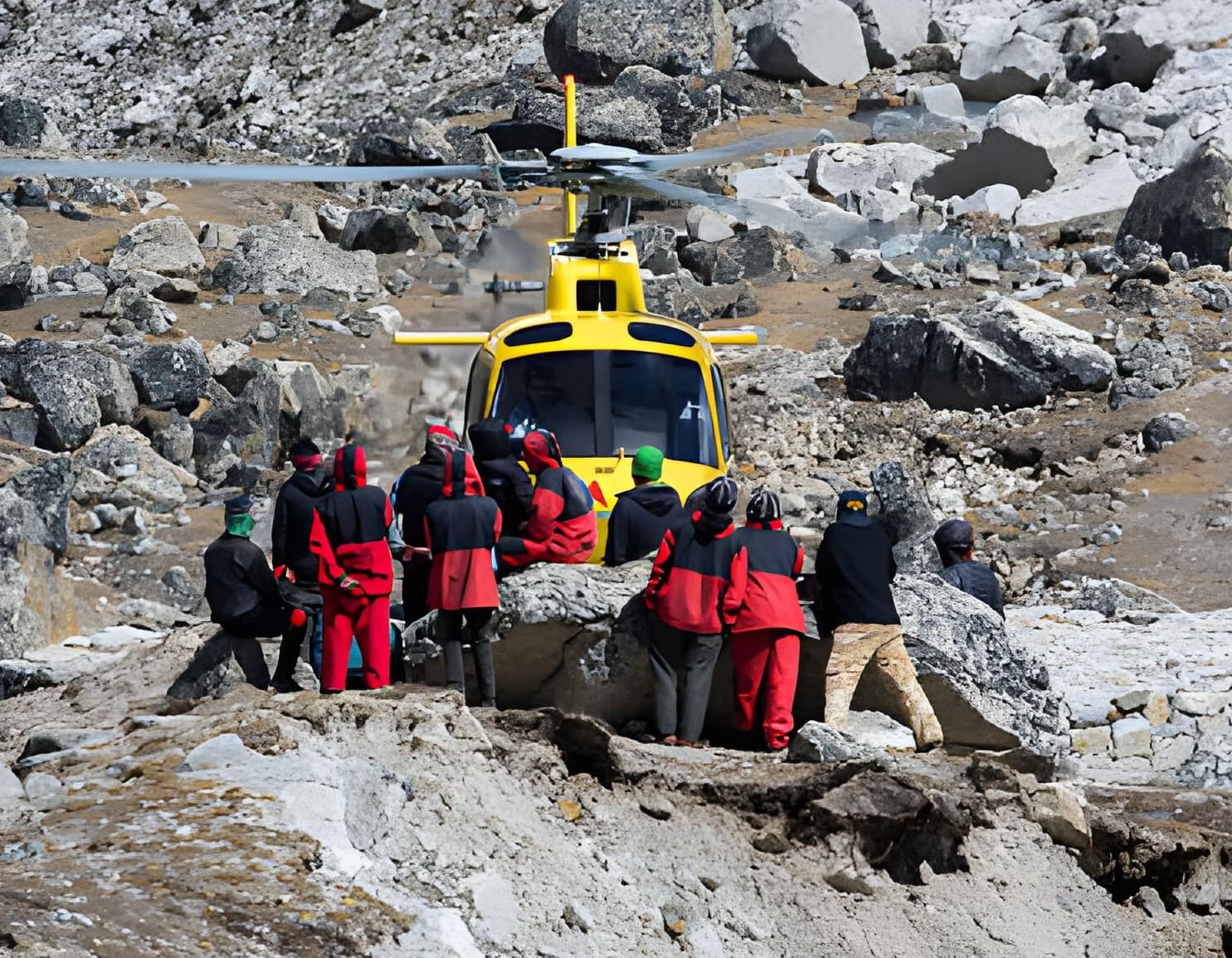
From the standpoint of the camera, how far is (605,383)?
11.1m

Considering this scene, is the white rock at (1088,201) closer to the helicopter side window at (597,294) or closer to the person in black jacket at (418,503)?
the helicopter side window at (597,294)

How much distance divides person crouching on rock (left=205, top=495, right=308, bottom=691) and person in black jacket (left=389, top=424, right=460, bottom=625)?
0.65 m

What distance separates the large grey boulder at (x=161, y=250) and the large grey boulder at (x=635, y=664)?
16545 mm

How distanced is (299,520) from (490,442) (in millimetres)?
1344

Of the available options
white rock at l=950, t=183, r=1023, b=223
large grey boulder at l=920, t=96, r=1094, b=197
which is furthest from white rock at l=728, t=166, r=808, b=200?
white rock at l=950, t=183, r=1023, b=223

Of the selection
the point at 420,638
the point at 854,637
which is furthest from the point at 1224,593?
the point at 420,638

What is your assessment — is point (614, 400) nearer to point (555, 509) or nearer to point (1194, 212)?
point (555, 509)

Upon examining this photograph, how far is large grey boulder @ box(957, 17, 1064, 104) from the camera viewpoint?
119 ft

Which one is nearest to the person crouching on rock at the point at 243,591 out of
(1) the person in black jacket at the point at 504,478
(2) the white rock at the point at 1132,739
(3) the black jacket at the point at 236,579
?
(3) the black jacket at the point at 236,579

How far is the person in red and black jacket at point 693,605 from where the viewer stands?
8016mm

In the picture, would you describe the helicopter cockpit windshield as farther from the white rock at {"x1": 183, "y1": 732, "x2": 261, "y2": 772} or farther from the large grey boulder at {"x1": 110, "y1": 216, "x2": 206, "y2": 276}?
the large grey boulder at {"x1": 110, "y1": 216, "x2": 206, "y2": 276}

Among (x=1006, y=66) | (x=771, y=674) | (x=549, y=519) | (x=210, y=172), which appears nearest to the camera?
(x=771, y=674)

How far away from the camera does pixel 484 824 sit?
602 centimetres

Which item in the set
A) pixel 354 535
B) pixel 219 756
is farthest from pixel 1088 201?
pixel 219 756
